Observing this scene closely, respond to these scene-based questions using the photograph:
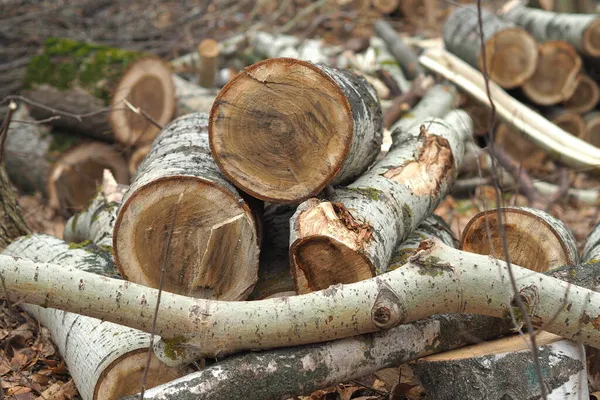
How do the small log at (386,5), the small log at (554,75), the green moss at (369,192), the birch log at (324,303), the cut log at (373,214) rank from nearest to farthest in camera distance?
the birch log at (324,303) < the cut log at (373,214) < the green moss at (369,192) < the small log at (554,75) < the small log at (386,5)

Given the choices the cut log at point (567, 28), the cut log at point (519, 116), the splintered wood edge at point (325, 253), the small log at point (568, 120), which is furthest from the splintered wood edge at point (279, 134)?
the cut log at point (567, 28)

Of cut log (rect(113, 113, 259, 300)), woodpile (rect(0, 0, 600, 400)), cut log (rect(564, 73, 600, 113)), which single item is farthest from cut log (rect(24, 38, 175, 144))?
cut log (rect(564, 73, 600, 113))

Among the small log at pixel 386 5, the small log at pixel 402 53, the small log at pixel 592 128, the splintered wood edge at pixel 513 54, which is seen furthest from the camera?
the small log at pixel 386 5

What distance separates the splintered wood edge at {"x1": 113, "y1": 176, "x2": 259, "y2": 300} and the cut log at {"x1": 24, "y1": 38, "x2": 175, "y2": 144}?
Answer: 3224 mm

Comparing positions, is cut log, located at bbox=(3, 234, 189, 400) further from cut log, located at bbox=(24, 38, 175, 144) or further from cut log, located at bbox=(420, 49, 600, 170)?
cut log, located at bbox=(420, 49, 600, 170)

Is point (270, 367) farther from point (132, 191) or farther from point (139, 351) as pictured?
point (132, 191)

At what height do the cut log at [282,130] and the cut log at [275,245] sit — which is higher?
the cut log at [282,130]

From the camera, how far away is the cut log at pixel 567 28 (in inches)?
296

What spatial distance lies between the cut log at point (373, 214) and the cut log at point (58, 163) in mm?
3390

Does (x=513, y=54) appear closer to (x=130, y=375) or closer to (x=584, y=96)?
(x=584, y=96)

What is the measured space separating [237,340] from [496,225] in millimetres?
1494

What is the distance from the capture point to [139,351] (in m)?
2.80

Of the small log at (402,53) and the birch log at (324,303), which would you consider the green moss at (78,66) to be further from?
the birch log at (324,303)

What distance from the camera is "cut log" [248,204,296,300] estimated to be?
3481 mm
